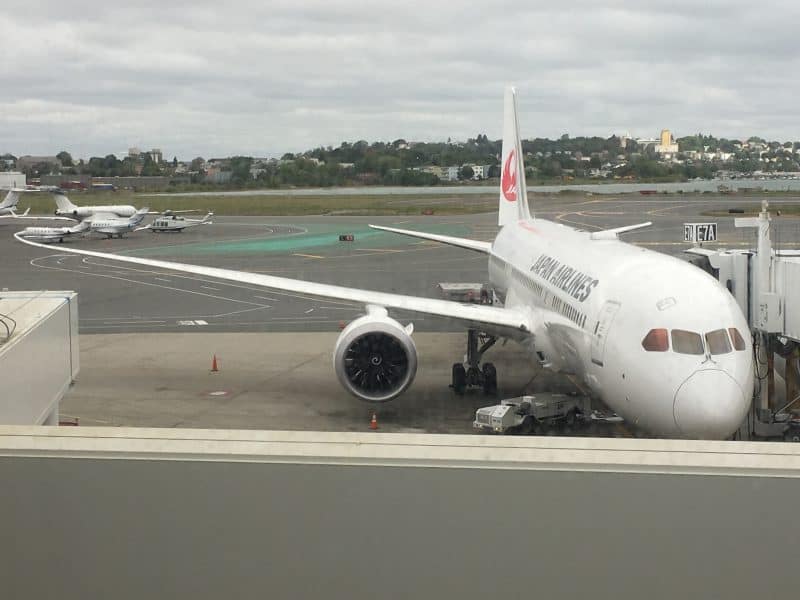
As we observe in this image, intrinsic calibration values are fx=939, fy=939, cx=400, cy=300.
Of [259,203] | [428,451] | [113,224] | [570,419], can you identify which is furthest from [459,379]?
[428,451]

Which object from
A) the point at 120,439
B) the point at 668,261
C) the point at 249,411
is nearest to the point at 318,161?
the point at 249,411

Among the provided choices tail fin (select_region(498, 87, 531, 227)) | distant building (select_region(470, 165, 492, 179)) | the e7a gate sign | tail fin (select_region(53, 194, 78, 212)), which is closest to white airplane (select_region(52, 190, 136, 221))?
tail fin (select_region(53, 194, 78, 212))

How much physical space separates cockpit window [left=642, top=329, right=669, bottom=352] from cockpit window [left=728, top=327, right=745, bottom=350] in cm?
72

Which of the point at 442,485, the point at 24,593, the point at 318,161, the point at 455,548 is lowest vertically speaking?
the point at 24,593

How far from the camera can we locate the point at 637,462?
327cm

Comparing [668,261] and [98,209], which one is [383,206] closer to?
[98,209]

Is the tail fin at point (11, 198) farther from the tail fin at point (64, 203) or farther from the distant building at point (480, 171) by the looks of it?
the distant building at point (480, 171)

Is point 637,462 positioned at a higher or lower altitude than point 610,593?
higher

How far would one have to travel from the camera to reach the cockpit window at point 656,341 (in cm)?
1080

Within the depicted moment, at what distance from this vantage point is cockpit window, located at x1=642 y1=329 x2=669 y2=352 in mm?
10797

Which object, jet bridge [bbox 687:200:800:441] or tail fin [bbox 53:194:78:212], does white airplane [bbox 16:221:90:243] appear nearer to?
tail fin [bbox 53:194:78:212]

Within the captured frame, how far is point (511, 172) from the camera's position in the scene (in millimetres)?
26781

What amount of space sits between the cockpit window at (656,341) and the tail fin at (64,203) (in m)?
15.7

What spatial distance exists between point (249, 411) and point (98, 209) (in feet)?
33.5
